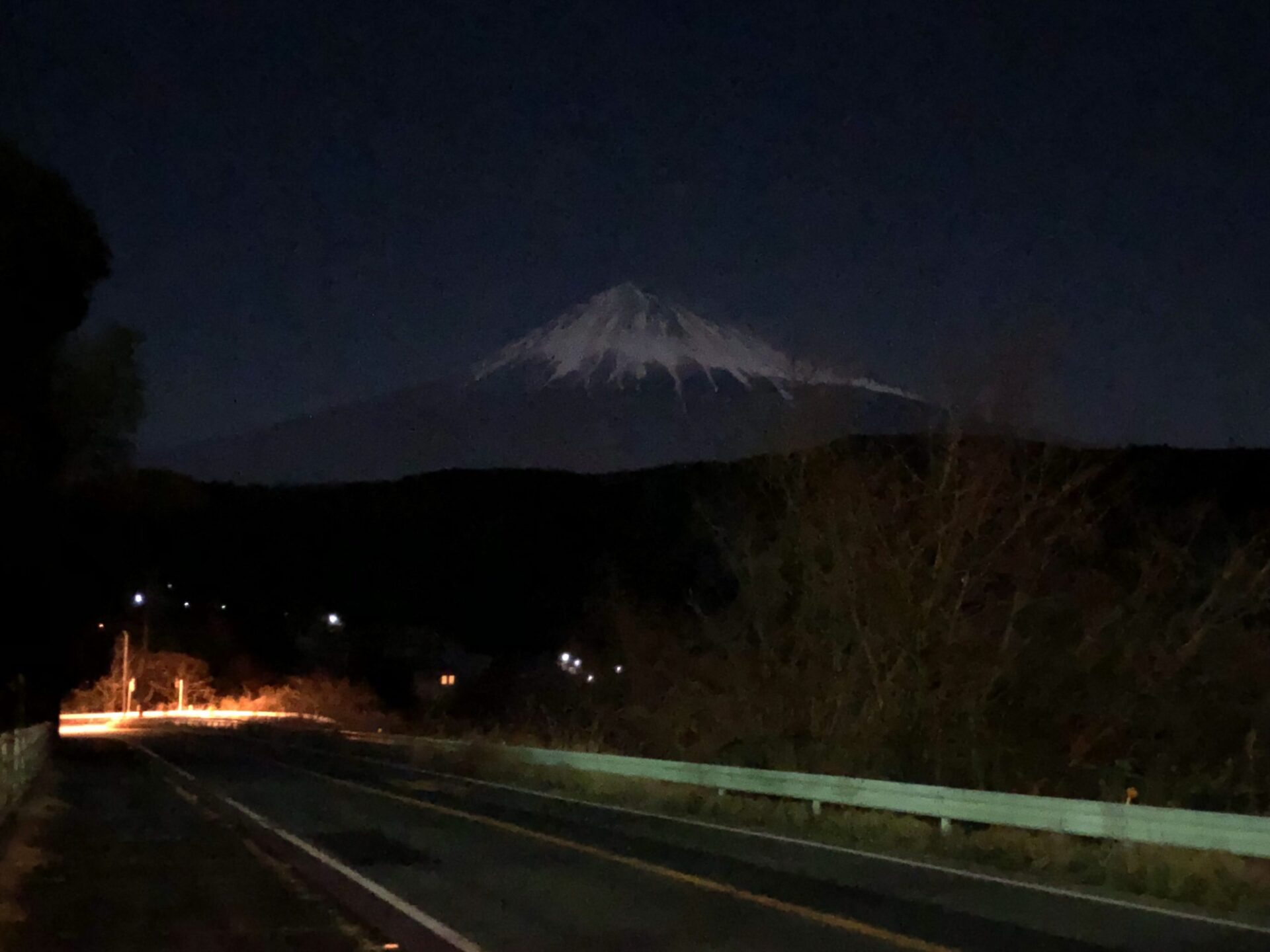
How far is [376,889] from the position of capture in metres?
11.6

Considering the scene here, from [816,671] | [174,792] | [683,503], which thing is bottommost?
[174,792]

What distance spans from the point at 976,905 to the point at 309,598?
354ft

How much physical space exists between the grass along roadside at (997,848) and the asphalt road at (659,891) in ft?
2.88

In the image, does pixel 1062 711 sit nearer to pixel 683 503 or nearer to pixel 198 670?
pixel 683 503

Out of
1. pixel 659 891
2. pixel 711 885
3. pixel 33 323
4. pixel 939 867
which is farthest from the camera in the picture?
pixel 33 323

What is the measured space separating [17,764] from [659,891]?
1364 cm

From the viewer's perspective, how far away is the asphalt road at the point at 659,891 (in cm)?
994

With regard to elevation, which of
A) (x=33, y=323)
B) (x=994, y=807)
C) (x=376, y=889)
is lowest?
(x=376, y=889)

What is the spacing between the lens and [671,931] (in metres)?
10.3

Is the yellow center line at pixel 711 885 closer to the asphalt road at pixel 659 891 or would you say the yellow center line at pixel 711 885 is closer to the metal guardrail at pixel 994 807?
the asphalt road at pixel 659 891

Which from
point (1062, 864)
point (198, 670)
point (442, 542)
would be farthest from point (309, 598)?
point (1062, 864)

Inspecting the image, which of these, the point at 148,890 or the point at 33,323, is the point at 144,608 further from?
the point at 148,890

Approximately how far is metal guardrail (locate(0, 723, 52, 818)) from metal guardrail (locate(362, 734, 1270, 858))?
10601 millimetres

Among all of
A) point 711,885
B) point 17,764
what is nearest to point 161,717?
point 17,764
